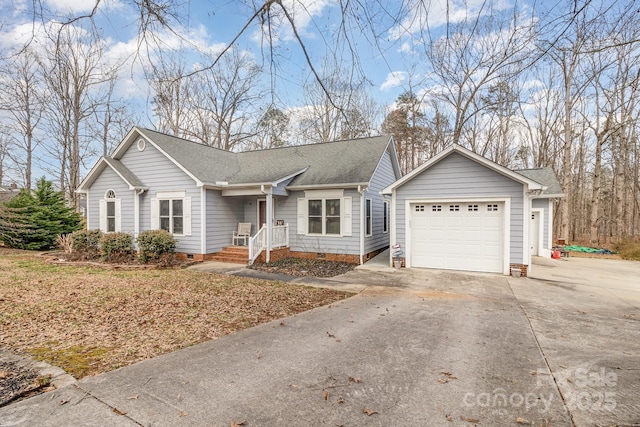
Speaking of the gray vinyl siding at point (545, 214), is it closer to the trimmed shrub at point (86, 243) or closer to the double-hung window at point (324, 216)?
the double-hung window at point (324, 216)

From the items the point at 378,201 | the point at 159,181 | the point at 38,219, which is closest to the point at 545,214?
the point at 378,201

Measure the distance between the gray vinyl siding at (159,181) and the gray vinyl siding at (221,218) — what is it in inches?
17.0

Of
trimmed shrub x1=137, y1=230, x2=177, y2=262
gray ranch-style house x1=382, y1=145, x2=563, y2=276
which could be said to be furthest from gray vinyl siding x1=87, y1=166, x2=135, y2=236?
gray ranch-style house x1=382, y1=145, x2=563, y2=276

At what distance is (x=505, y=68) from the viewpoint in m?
3.61

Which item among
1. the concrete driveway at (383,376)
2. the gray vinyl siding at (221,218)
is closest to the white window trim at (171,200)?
the gray vinyl siding at (221,218)

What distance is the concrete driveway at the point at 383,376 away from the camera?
2662 millimetres

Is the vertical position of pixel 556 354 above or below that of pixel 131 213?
below

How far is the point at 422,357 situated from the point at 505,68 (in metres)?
3.54

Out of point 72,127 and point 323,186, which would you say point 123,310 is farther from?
point 72,127

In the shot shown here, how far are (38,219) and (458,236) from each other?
1850 cm

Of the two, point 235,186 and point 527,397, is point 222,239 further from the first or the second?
point 527,397

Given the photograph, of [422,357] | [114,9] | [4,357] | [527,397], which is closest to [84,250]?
[4,357]

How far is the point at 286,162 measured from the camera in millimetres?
14359

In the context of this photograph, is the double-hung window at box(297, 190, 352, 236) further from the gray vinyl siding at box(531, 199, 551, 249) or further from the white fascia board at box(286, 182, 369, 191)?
the gray vinyl siding at box(531, 199, 551, 249)
